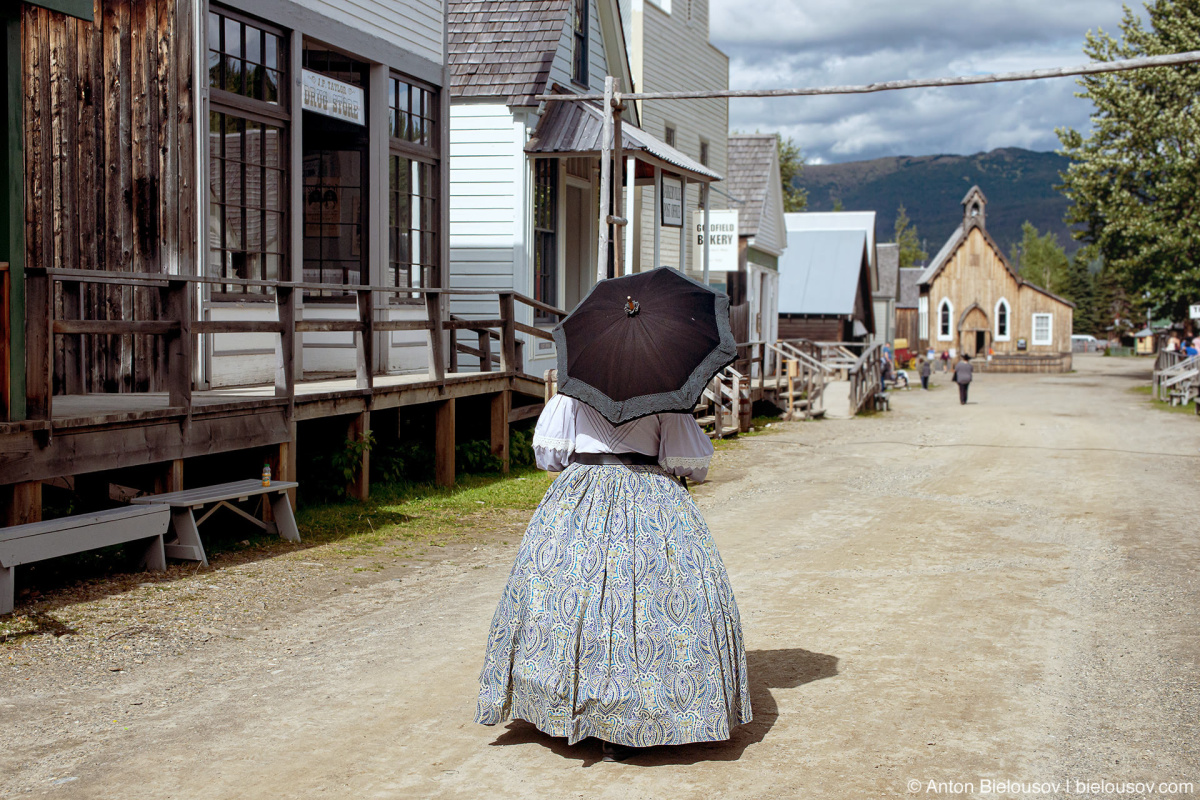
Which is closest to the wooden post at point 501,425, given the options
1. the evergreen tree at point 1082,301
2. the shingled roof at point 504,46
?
the shingled roof at point 504,46

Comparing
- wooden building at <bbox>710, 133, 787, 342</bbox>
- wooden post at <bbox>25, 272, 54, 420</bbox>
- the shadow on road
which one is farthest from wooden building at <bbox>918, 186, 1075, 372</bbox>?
wooden post at <bbox>25, 272, 54, 420</bbox>

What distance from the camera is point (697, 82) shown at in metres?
26.0

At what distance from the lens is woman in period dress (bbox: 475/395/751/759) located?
4488mm

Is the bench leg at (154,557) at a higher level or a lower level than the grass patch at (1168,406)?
higher

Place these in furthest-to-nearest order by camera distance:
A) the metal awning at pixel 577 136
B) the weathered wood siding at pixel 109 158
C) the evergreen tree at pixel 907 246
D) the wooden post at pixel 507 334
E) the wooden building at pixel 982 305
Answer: the evergreen tree at pixel 907 246, the wooden building at pixel 982 305, the metal awning at pixel 577 136, the wooden post at pixel 507 334, the weathered wood siding at pixel 109 158

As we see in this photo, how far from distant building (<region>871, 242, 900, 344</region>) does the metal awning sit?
4618 centimetres

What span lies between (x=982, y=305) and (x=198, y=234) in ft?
192

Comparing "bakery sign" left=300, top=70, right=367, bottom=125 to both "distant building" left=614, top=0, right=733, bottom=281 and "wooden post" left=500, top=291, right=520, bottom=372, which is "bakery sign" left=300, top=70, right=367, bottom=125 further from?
"distant building" left=614, top=0, right=733, bottom=281

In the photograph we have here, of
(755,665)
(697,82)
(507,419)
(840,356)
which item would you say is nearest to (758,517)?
(507,419)

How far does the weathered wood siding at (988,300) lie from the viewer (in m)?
61.7

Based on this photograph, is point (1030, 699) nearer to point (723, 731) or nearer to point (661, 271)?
point (723, 731)

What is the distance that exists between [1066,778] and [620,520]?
2.05 m

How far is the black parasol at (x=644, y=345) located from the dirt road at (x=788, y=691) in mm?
1503

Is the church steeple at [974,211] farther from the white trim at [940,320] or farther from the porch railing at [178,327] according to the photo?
the porch railing at [178,327]
